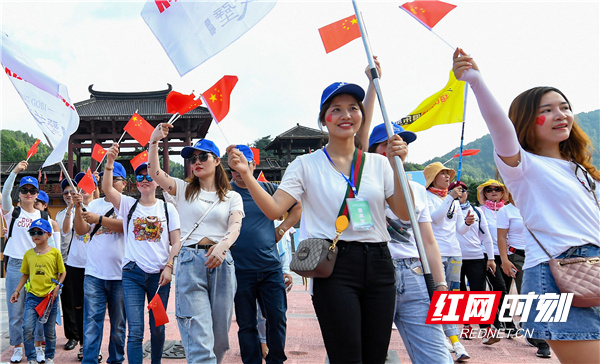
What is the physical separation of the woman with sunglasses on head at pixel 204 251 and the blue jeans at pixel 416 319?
1.24 m

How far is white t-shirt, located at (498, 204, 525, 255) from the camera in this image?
5.21 meters

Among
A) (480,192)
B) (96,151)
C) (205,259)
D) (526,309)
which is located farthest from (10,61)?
(480,192)

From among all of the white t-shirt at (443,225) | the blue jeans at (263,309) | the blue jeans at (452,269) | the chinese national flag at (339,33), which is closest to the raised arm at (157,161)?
the blue jeans at (263,309)

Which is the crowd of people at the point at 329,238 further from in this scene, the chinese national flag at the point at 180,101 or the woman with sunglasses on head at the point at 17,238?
the chinese national flag at the point at 180,101

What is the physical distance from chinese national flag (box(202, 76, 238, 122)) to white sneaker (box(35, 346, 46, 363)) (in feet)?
9.99

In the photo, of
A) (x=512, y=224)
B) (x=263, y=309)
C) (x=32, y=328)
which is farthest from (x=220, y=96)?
(x=512, y=224)

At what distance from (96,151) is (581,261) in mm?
6119

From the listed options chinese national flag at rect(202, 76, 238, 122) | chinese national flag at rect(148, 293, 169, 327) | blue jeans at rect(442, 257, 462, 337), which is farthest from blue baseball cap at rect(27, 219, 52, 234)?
blue jeans at rect(442, 257, 462, 337)

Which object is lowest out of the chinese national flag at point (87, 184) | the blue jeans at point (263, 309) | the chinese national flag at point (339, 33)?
the blue jeans at point (263, 309)

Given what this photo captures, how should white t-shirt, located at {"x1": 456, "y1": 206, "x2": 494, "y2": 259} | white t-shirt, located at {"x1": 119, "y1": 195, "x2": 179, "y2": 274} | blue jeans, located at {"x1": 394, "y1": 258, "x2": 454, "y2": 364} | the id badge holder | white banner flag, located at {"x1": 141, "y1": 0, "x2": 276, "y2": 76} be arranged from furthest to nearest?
white t-shirt, located at {"x1": 456, "y1": 206, "x2": 494, "y2": 259}
white t-shirt, located at {"x1": 119, "y1": 195, "x2": 179, "y2": 274}
white banner flag, located at {"x1": 141, "y1": 0, "x2": 276, "y2": 76}
blue jeans, located at {"x1": 394, "y1": 258, "x2": 454, "y2": 364}
the id badge holder

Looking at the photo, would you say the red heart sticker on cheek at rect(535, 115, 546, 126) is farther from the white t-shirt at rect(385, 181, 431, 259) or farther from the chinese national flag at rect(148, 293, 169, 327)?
the chinese national flag at rect(148, 293, 169, 327)

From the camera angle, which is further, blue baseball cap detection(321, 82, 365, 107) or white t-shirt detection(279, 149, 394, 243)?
blue baseball cap detection(321, 82, 365, 107)

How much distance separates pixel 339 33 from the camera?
10.6 feet

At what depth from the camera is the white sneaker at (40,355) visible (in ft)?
14.4
